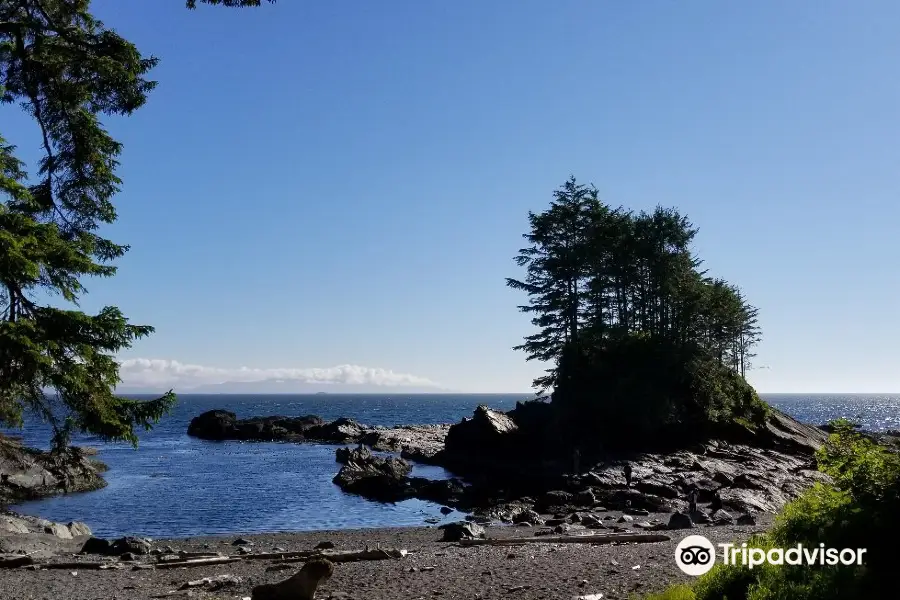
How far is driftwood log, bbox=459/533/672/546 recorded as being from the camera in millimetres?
20000

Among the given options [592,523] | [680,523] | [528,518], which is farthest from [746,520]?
[528,518]

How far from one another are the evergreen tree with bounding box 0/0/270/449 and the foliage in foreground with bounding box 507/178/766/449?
4329cm

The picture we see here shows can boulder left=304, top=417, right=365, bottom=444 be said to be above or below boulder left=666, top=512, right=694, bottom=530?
below

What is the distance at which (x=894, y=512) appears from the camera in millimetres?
8906

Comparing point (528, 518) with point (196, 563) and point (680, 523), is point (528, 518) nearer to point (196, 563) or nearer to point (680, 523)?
point (680, 523)

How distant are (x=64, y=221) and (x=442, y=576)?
11063 millimetres

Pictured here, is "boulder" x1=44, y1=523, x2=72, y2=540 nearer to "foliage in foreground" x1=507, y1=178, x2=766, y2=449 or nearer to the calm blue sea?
the calm blue sea

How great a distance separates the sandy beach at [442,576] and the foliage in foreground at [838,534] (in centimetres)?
266

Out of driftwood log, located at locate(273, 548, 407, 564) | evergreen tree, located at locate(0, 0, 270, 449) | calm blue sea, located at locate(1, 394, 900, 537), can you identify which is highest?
evergreen tree, located at locate(0, 0, 270, 449)

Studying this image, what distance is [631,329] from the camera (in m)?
58.8

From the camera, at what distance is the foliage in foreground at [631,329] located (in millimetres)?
50781

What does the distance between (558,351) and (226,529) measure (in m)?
35.5

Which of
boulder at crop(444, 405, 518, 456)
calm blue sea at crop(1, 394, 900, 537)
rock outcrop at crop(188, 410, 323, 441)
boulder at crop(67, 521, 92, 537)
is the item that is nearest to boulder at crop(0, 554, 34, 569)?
boulder at crop(67, 521, 92, 537)

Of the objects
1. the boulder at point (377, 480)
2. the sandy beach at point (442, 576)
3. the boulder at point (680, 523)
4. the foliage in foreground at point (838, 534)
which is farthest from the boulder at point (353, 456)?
the foliage in foreground at point (838, 534)
